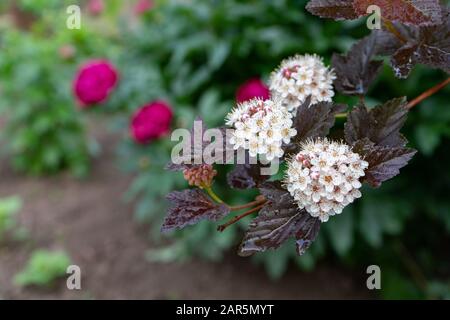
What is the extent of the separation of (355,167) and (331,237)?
1.53 m

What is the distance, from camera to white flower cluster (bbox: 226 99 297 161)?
3.17 feet

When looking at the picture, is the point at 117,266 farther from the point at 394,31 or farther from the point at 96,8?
the point at 96,8

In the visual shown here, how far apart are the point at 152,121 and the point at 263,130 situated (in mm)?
1541

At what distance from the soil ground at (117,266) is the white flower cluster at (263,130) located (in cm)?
166

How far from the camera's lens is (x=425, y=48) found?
1.08m

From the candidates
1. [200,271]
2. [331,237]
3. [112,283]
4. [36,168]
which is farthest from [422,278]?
[36,168]

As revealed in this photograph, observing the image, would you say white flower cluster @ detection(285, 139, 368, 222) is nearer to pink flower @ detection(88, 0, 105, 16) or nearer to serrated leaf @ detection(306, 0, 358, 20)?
serrated leaf @ detection(306, 0, 358, 20)

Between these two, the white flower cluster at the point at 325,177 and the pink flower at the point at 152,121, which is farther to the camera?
the pink flower at the point at 152,121

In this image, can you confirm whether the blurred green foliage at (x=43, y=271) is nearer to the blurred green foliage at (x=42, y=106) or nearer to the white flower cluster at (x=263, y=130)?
the blurred green foliage at (x=42, y=106)

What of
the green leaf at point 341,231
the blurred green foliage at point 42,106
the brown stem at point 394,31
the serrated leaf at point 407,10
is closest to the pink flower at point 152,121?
the green leaf at point 341,231

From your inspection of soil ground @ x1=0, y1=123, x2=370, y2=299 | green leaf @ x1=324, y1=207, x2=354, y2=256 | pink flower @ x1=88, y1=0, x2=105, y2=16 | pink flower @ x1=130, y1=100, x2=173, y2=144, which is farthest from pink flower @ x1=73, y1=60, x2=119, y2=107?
pink flower @ x1=88, y1=0, x2=105, y2=16

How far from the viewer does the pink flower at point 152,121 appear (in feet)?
8.05
